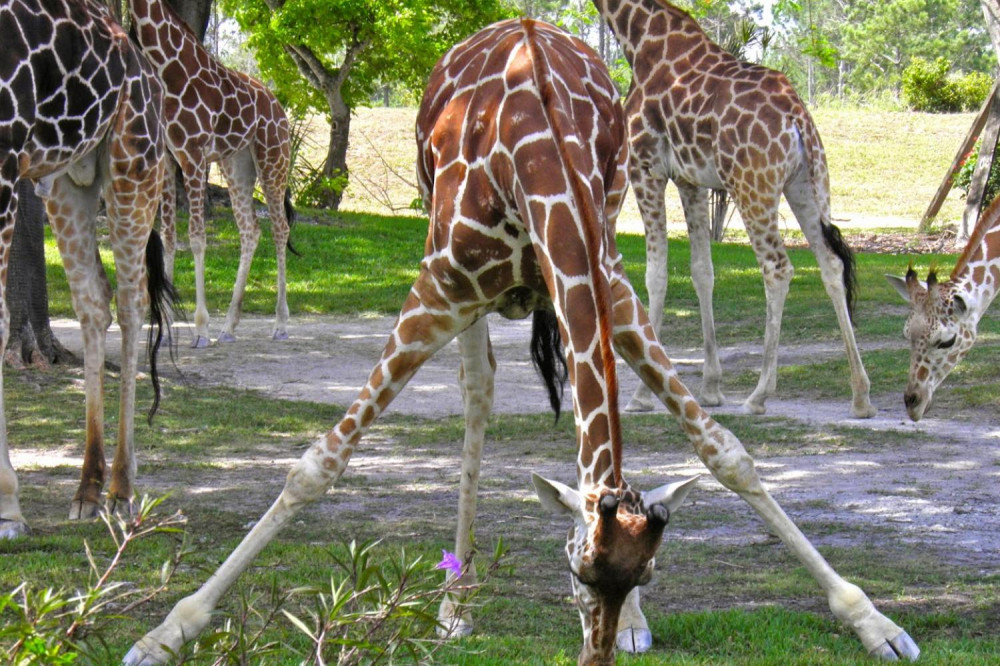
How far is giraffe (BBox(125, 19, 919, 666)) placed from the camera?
12.2 feet

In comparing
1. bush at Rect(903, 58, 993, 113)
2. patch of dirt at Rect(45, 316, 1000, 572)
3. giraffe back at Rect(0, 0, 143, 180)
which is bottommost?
patch of dirt at Rect(45, 316, 1000, 572)

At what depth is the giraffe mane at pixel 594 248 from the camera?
3.41 metres

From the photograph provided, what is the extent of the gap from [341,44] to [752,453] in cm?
1612

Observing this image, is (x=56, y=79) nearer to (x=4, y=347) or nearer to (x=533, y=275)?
(x=4, y=347)

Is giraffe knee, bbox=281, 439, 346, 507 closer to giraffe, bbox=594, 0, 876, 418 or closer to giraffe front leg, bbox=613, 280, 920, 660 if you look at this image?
giraffe front leg, bbox=613, 280, 920, 660

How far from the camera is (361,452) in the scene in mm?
7980

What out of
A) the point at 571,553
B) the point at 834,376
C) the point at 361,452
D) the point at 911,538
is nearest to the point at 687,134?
the point at 834,376

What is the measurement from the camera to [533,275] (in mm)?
4234

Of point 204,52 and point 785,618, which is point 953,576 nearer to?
point 785,618

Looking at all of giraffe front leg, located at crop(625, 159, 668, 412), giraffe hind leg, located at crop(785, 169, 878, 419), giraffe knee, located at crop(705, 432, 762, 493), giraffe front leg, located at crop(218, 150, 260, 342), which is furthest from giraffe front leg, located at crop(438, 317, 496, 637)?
giraffe front leg, located at crop(218, 150, 260, 342)

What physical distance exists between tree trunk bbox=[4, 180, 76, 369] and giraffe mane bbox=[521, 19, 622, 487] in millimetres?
6416

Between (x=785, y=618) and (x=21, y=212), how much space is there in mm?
6968

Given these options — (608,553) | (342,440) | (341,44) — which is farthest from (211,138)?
(341,44)

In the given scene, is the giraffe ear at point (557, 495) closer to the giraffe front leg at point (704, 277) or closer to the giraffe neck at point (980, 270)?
the giraffe neck at point (980, 270)
